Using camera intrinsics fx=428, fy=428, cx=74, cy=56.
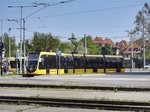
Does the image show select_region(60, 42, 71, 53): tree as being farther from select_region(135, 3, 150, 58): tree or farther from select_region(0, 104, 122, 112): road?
select_region(0, 104, 122, 112): road

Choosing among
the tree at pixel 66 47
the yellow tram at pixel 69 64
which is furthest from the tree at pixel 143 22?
the tree at pixel 66 47

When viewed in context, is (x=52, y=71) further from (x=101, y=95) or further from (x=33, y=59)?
(x=101, y=95)

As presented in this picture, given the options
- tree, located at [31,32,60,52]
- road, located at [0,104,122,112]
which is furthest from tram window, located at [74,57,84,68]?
tree, located at [31,32,60,52]

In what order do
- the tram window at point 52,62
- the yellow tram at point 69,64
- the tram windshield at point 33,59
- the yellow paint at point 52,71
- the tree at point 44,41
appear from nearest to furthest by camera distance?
the tram windshield at point 33,59 → the yellow tram at point 69,64 → the tram window at point 52,62 → the yellow paint at point 52,71 → the tree at point 44,41

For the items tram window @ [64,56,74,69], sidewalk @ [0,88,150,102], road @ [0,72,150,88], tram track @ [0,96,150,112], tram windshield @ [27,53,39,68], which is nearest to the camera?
tram track @ [0,96,150,112]

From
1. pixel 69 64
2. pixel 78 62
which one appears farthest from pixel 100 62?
pixel 69 64

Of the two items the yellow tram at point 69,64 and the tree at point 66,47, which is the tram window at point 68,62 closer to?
the yellow tram at point 69,64

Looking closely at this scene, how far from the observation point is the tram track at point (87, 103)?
16.2 meters

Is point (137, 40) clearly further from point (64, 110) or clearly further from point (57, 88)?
point (64, 110)

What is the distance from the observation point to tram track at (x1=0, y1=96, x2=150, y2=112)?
16250 millimetres

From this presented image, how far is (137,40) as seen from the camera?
93438 mm

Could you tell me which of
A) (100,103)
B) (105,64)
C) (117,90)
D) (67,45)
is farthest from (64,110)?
(67,45)

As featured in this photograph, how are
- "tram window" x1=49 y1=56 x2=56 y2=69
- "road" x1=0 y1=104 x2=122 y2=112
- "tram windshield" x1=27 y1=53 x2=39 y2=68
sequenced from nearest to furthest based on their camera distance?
"road" x1=0 y1=104 x2=122 y2=112
"tram windshield" x1=27 y1=53 x2=39 y2=68
"tram window" x1=49 y1=56 x2=56 y2=69

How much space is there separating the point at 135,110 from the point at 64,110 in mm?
2729
